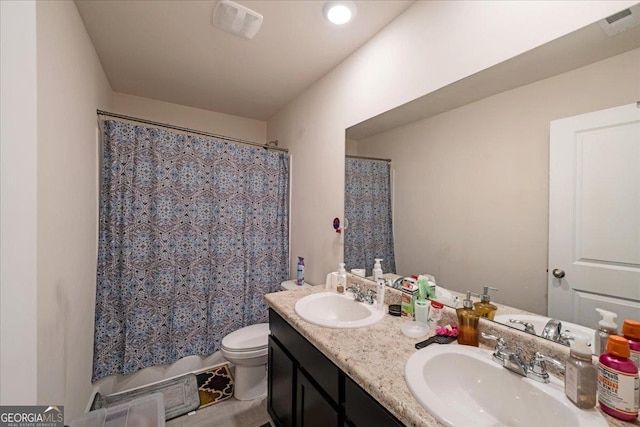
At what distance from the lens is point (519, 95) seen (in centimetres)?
94

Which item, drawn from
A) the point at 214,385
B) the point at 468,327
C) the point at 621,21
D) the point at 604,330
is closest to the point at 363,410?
the point at 468,327

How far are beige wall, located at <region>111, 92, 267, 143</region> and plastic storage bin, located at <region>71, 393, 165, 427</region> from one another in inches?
91.9

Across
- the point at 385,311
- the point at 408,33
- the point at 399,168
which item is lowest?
the point at 385,311

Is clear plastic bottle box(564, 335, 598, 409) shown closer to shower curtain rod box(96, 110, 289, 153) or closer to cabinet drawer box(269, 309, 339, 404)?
cabinet drawer box(269, 309, 339, 404)

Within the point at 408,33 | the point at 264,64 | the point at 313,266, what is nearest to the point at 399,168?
the point at 408,33

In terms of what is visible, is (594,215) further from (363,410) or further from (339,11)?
(339,11)

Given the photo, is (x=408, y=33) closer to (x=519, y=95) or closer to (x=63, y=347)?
(x=519, y=95)

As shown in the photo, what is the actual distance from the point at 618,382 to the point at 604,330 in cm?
17

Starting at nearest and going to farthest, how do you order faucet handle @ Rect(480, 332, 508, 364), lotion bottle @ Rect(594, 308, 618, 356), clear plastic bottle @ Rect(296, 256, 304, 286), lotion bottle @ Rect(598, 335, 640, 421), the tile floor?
lotion bottle @ Rect(598, 335, 640, 421)
lotion bottle @ Rect(594, 308, 618, 356)
faucet handle @ Rect(480, 332, 508, 364)
the tile floor
clear plastic bottle @ Rect(296, 256, 304, 286)

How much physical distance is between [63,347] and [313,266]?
147 centimetres

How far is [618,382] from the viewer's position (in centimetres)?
58

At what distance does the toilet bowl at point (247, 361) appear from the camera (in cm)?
172

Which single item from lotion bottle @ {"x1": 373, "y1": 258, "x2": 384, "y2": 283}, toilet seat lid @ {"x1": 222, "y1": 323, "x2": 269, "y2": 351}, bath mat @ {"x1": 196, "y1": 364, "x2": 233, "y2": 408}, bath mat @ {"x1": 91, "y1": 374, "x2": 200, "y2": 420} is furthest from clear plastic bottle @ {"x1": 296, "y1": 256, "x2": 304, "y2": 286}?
bath mat @ {"x1": 91, "y1": 374, "x2": 200, "y2": 420}

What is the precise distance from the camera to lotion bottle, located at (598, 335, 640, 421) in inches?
22.5
